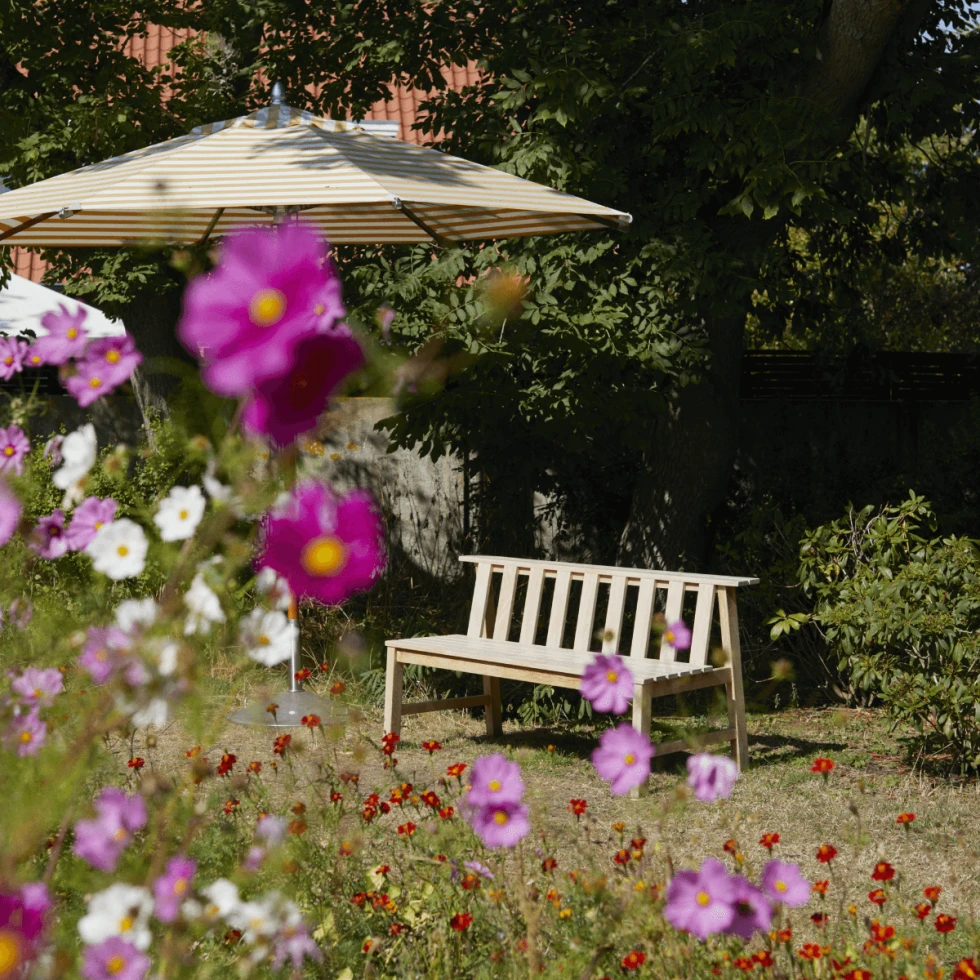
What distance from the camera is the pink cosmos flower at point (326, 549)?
3.92ft

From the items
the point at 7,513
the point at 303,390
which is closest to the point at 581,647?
the point at 7,513

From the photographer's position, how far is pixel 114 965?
48.1 inches

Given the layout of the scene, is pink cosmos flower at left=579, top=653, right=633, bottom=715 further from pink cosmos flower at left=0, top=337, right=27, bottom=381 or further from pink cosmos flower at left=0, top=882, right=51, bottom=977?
pink cosmos flower at left=0, top=337, right=27, bottom=381

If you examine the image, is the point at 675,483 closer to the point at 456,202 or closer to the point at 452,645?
the point at 452,645

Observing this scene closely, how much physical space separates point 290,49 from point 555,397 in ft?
8.90

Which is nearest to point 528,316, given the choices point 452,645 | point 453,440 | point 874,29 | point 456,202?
point 453,440

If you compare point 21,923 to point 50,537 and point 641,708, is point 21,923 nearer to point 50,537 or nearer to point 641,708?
point 50,537

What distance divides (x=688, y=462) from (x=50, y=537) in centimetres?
512

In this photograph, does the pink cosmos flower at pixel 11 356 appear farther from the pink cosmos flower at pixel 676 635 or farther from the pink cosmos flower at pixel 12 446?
the pink cosmos flower at pixel 676 635

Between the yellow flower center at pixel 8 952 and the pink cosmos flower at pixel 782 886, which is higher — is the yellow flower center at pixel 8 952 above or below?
above

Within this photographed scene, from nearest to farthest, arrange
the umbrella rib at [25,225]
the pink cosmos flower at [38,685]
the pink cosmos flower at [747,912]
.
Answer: the pink cosmos flower at [747,912] → the pink cosmos flower at [38,685] → the umbrella rib at [25,225]

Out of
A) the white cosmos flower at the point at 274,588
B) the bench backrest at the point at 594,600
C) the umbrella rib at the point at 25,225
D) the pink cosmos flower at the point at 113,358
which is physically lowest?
the bench backrest at the point at 594,600

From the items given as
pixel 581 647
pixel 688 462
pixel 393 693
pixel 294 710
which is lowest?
pixel 294 710

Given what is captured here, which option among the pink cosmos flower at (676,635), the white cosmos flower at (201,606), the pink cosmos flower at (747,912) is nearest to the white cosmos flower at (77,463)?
the white cosmos flower at (201,606)
